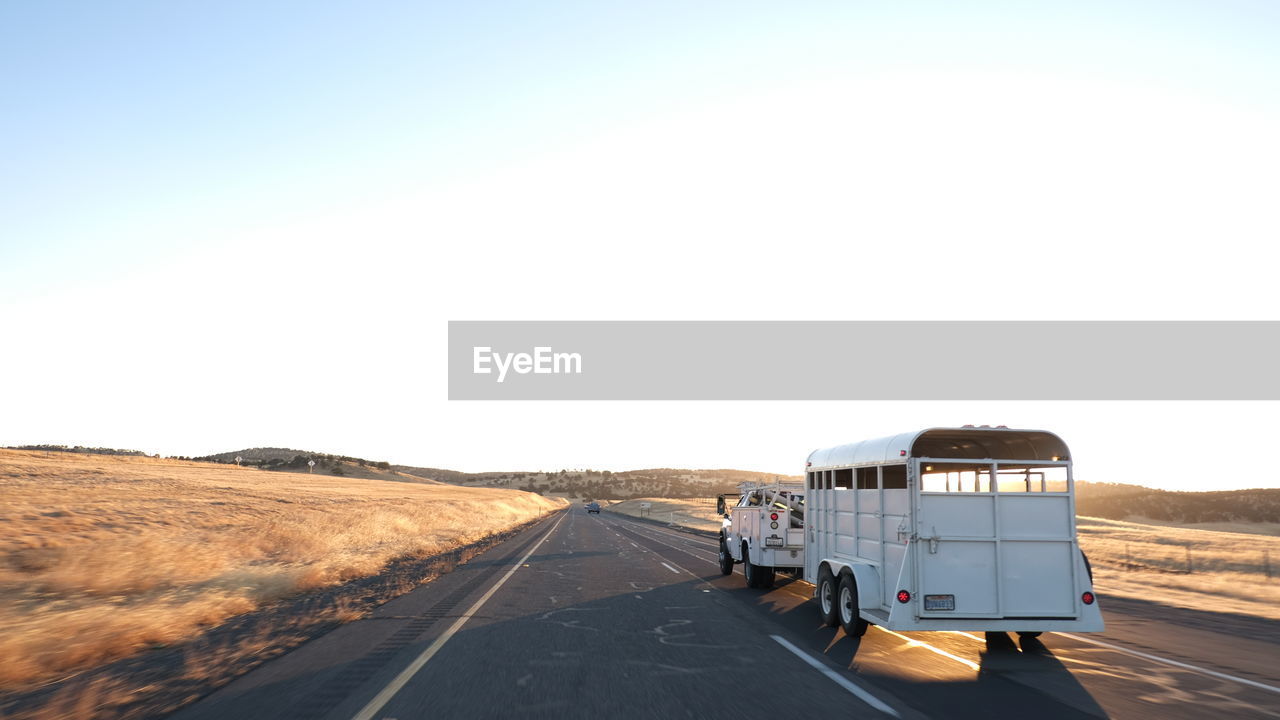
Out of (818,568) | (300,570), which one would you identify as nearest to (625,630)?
(818,568)

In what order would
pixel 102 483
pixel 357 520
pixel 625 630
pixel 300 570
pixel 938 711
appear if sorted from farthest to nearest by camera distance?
pixel 102 483 → pixel 357 520 → pixel 300 570 → pixel 625 630 → pixel 938 711

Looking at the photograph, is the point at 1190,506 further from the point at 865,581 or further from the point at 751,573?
the point at 865,581

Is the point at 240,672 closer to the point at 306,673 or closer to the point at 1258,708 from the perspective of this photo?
the point at 306,673

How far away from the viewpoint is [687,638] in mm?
10680

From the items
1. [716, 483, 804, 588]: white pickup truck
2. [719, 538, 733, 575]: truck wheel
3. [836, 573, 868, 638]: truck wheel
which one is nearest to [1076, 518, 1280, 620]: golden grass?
[716, 483, 804, 588]: white pickup truck

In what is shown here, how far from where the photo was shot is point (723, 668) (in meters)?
8.67

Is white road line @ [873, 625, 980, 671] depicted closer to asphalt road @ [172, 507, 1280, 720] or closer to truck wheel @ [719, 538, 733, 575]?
asphalt road @ [172, 507, 1280, 720]

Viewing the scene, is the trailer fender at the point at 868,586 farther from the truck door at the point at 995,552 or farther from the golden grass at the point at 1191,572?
the golden grass at the point at 1191,572

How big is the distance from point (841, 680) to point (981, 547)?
109 inches

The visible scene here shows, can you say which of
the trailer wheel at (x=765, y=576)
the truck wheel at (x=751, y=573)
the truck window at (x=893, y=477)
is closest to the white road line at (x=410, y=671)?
the truck wheel at (x=751, y=573)

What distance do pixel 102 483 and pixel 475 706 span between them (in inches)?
1790

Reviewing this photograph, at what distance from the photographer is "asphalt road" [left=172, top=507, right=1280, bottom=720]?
6973mm

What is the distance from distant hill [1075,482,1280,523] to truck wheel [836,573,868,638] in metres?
79.3

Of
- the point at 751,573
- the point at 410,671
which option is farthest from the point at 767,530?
the point at 410,671
